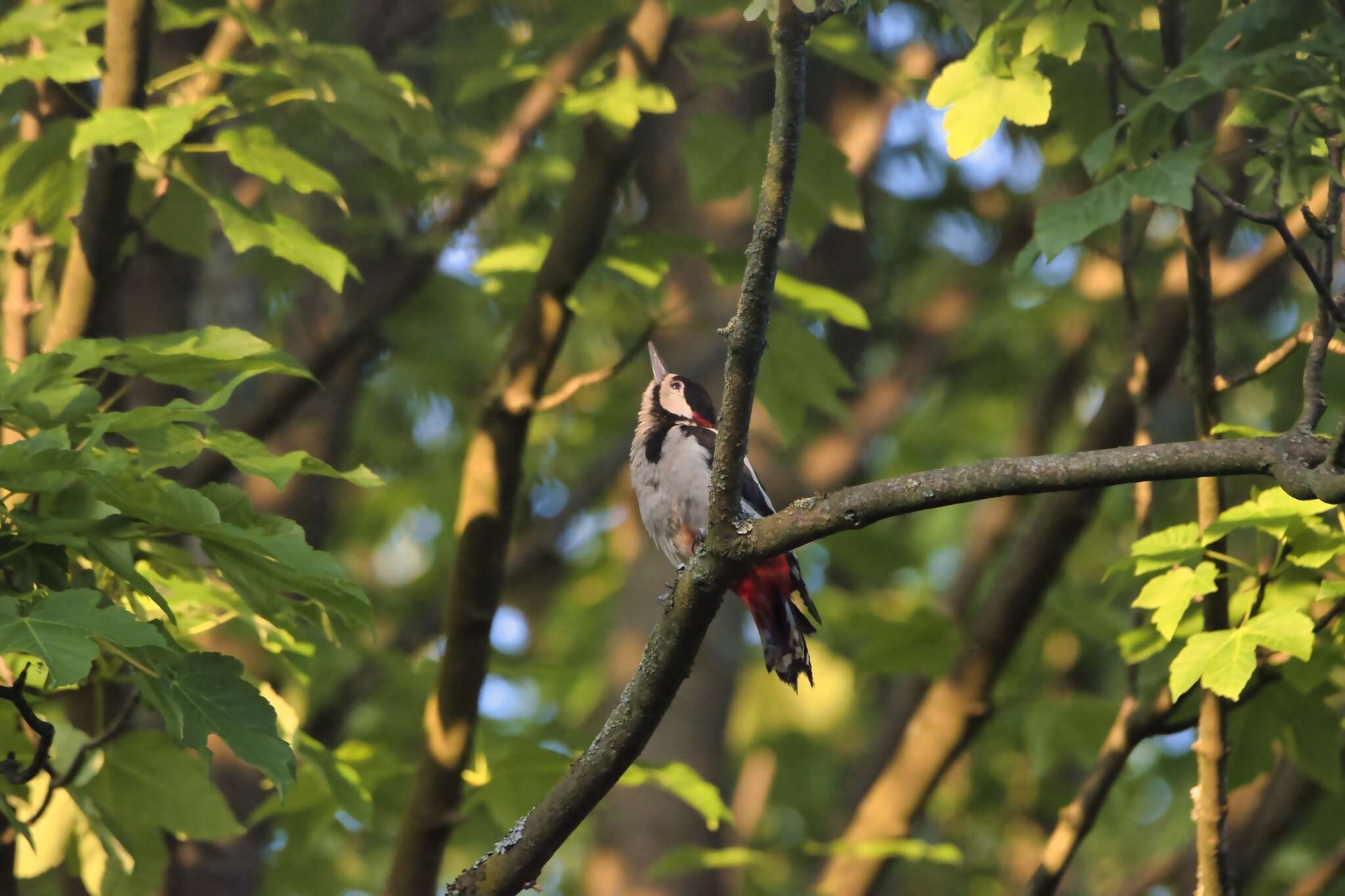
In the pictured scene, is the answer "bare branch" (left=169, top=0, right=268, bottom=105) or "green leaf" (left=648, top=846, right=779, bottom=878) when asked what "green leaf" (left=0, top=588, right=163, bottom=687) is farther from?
"green leaf" (left=648, top=846, right=779, bottom=878)

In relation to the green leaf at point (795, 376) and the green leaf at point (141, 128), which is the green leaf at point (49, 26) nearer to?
the green leaf at point (141, 128)

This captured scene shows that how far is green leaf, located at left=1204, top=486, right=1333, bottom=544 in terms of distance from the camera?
3.58m

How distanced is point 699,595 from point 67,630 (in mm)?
1248

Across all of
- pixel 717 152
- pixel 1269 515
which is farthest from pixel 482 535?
pixel 1269 515

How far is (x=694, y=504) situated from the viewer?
5348 mm

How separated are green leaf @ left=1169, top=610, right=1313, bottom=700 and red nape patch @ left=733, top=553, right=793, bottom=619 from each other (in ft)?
5.72

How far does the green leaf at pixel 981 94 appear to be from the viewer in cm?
381

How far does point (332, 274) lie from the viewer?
14.2 ft

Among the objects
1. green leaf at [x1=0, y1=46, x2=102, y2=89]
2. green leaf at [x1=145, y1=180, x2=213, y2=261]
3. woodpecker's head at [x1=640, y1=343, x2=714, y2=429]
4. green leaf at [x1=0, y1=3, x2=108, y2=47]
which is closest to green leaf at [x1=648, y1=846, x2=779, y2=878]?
woodpecker's head at [x1=640, y1=343, x2=714, y2=429]

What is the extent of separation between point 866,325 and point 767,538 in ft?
6.78

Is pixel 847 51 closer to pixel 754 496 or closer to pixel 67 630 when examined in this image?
pixel 754 496

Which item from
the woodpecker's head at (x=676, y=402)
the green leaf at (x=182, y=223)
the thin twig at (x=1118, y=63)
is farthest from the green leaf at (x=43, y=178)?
the thin twig at (x=1118, y=63)

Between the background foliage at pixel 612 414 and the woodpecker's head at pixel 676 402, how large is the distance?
522 millimetres

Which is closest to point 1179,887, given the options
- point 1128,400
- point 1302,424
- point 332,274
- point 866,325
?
point 1128,400
